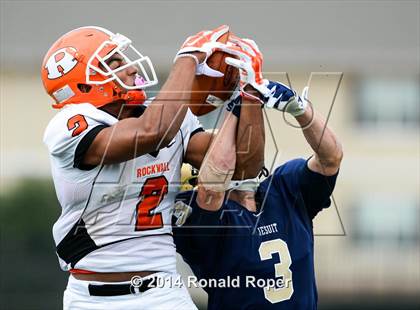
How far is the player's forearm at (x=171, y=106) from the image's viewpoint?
2.72 metres

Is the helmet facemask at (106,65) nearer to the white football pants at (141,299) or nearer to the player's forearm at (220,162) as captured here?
the player's forearm at (220,162)

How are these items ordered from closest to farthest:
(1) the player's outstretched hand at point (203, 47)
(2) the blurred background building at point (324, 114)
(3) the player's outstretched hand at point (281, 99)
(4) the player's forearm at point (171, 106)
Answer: (4) the player's forearm at point (171, 106)
(1) the player's outstretched hand at point (203, 47)
(3) the player's outstretched hand at point (281, 99)
(2) the blurred background building at point (324, 114)

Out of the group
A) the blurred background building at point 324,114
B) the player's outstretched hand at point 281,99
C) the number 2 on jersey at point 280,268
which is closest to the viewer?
the player's outstretched hand at point 281,99

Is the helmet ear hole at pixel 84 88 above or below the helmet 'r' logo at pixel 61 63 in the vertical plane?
below

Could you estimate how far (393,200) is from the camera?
29.1ft

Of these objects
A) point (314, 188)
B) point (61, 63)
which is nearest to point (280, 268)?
point (314, 188)

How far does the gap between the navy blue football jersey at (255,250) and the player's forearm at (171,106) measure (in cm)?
53

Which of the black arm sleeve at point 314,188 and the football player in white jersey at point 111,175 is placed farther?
the black arm sleeve at point 314,188

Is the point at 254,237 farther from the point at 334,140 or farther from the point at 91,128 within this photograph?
the point at 91,128

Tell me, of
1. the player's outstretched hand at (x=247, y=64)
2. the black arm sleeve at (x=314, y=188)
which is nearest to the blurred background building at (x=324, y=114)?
the black arm sleeve at (x=314, y=188)

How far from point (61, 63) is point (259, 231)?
1056mm

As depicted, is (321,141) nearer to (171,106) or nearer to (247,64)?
(247,64)

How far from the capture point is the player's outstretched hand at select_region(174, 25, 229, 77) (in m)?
2.86

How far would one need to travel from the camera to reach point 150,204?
2955 mm
